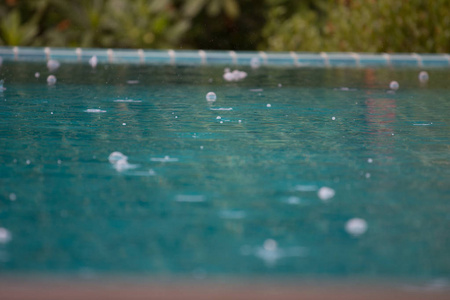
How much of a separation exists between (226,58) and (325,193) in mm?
6152

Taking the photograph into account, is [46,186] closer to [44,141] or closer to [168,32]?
[44,141]

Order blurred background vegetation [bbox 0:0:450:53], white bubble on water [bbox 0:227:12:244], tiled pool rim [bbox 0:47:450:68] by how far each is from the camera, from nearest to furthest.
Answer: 1. white bubble on water [bbox 0:227:12:244]
2. tiled pool rim [bbox 0:47:450:68]
3. blurred background vegetation [bbox 0:0:450:53]

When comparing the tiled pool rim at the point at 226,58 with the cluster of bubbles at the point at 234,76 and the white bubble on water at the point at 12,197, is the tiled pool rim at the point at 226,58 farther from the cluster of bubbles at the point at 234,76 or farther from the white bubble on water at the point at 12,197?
the white bubble on water at the point at 12,197

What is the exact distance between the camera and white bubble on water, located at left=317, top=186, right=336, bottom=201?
299cm

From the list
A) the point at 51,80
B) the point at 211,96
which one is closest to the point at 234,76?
the point at 211,96

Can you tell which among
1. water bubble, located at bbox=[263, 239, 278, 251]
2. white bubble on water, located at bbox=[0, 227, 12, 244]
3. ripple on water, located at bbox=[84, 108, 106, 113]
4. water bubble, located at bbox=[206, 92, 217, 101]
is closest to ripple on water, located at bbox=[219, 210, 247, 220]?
water bubble, located at bbox=[263, 239, 278, 251]

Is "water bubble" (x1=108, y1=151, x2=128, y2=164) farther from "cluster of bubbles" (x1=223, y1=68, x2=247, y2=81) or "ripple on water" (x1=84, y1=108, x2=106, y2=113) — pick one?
"cluster of bubbles" (x1=223, y1=68, x2=247, y2=81)

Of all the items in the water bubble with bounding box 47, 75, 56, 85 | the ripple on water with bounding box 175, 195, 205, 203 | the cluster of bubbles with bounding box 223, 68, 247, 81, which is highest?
the water bubble with bounding box 47, 75, 56, 85

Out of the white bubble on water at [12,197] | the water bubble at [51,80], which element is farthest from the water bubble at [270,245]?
the water bubble at [51,80]

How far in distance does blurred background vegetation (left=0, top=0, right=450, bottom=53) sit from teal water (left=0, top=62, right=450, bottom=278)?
14.0 feet

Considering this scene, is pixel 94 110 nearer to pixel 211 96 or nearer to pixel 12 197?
pixel 211 96

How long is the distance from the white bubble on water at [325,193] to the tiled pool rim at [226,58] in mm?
5932

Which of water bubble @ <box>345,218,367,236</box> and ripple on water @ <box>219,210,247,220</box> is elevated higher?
ripple on water @ <box>219,210,247,220</box>

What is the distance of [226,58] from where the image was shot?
9055 mm
